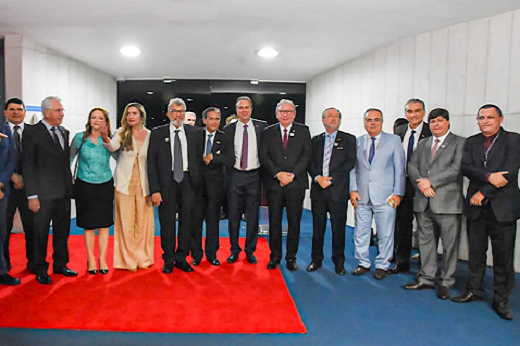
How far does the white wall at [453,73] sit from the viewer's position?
4.36 metres

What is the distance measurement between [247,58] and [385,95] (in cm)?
232

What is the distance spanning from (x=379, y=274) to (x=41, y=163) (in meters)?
3.28

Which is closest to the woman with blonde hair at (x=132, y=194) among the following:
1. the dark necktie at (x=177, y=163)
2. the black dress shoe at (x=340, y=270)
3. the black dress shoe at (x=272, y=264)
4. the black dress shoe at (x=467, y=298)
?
the dark necktie at (x=177, y=163)

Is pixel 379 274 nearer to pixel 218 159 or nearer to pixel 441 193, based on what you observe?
pixel 441 193

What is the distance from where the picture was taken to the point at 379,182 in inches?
159

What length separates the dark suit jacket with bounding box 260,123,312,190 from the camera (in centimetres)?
422

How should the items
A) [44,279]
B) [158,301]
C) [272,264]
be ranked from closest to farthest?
[158,301], [44,279], [272,264]

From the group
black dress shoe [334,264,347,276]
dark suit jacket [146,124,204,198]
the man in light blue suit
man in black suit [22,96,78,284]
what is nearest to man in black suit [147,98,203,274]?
dark suit jacket [146,124,204,198]

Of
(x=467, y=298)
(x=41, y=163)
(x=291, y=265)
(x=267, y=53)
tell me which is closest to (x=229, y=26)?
(x=267, y=53)

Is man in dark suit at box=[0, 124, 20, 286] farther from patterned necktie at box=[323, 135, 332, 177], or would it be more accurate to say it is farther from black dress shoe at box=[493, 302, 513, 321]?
black dress shoe at box=[493, 302, 513, 321]

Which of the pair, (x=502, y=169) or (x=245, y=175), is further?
(x=245, y=175)

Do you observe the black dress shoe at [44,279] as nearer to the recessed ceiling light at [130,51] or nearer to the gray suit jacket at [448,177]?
the gray suit jacket at [448,177]

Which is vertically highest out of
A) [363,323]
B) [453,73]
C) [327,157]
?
[453,73]

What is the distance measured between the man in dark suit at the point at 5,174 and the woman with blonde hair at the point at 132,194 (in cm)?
80
